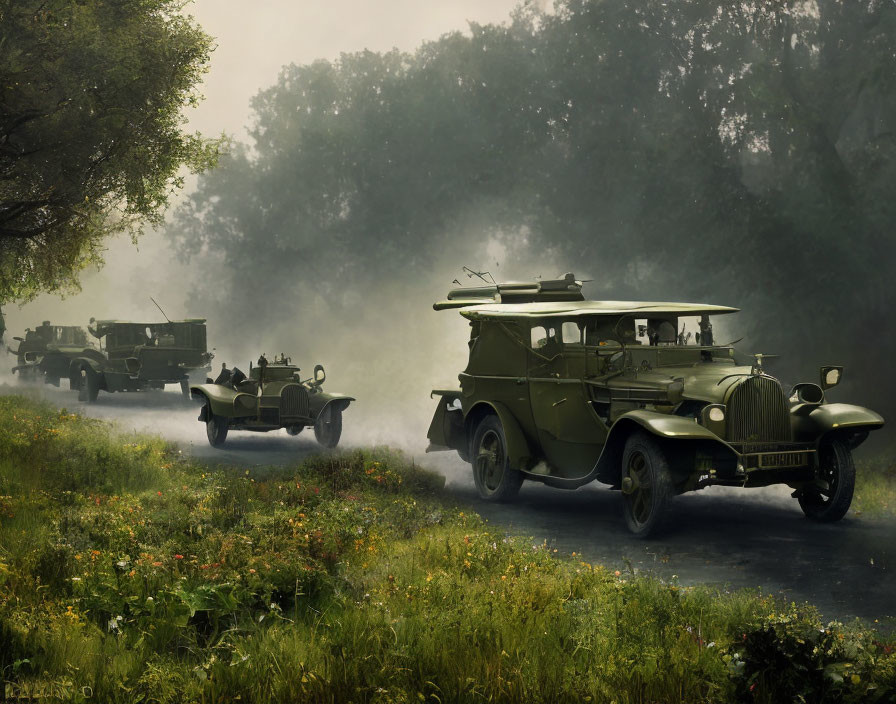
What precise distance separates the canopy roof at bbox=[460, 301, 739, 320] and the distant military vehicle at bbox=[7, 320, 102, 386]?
20.0 m

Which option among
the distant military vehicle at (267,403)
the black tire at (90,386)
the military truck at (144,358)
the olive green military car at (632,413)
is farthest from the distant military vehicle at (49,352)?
the olive green military car at (632,413)

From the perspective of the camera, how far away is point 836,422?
420 inches

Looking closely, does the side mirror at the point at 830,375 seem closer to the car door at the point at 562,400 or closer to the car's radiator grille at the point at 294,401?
the car door at the point at 562,400

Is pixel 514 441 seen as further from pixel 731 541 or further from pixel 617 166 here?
pixel 617 166

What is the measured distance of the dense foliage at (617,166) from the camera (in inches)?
828

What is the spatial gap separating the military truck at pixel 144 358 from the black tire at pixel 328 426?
31.7 feet

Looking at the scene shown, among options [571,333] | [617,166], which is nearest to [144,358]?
[617,166]

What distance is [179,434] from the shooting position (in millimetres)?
18812

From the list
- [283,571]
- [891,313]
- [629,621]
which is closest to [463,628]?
[629,621]

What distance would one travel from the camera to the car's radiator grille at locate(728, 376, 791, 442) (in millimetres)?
10391

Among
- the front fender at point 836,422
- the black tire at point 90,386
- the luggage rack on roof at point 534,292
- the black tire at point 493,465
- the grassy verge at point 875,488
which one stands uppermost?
the luggage rack on roof at point 534,292

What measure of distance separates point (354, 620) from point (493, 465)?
6362mm

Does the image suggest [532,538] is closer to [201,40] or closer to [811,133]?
[201,40]

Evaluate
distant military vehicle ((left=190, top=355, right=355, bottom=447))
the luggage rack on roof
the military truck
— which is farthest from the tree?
the military truck
